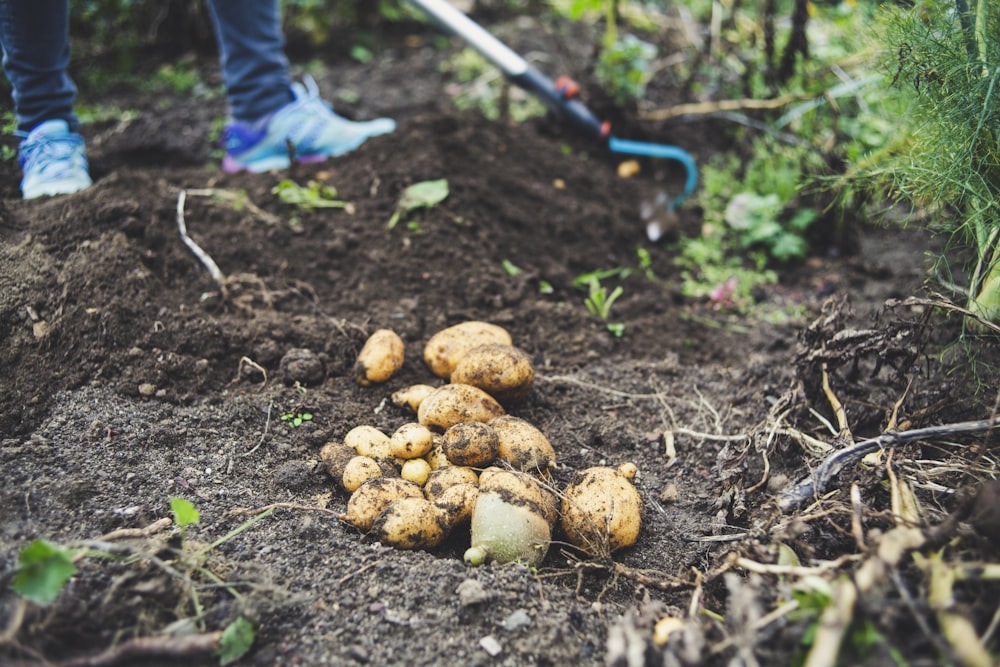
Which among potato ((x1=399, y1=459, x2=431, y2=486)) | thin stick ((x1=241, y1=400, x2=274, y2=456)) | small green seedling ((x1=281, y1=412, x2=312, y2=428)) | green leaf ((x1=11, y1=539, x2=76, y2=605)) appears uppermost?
green leaf ((x1=11, y1=539, x2=76, y2=605))

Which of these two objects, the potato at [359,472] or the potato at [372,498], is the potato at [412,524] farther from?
the potato at [359,472]

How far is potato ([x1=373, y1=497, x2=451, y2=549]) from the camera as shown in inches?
76.7

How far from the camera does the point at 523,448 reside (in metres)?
2.21

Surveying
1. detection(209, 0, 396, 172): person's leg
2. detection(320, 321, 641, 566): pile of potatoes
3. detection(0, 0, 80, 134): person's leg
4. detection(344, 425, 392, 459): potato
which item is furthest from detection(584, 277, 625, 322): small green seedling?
detection(0, 0, 80, 134): person's leg

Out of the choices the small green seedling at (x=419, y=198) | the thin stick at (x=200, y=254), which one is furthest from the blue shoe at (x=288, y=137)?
the thin stick at (x=200, y=254)

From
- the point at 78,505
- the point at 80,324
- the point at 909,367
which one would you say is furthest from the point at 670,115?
the point at 78,505

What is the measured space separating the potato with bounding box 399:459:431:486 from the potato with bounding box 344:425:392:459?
85 millimetres

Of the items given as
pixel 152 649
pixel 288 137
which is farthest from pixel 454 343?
pixel 288 137

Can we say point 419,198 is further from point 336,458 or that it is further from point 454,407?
point 336,458

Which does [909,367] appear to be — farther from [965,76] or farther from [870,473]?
[965,76]

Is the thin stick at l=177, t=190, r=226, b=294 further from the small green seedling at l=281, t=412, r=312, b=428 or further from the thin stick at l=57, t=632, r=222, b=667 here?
the thin stick at l=57, t=632, r=222, b=667

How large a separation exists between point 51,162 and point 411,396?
2228 mm

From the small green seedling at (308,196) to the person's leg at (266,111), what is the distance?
39 cm

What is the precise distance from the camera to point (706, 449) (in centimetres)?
254
